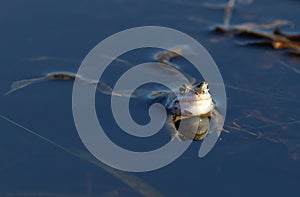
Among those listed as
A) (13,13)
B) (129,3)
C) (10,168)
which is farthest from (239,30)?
(10,168)

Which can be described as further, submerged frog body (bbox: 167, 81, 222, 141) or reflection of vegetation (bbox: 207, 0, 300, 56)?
reflection of vegetation (bbox: 207, 0, 300, 56)

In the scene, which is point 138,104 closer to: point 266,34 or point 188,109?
point 188,109

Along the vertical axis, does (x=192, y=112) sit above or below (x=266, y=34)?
below

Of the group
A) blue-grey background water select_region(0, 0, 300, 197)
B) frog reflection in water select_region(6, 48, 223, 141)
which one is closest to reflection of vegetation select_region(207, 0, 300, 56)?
blue-grey background water select_region(0, 0, 300, 197)

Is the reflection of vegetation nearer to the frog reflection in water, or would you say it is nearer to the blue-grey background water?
the blue-grey background water

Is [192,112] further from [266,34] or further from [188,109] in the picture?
[266,34]

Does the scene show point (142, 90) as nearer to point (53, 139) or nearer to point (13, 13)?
point (53, 139)

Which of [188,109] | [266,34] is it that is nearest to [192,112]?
[188,109]

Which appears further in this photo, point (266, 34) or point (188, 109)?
point (266, 34)
